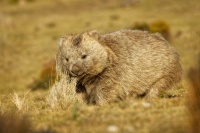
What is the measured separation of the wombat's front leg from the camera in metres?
8.45

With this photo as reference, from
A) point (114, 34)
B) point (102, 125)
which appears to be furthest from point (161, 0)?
point (102, 125)

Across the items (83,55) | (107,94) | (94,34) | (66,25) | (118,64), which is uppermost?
(94,34)

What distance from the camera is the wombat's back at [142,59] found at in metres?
8.69

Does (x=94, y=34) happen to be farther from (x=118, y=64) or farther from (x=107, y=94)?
(x=107, y=94)

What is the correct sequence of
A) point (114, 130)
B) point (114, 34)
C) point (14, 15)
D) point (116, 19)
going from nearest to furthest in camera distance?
point (114, 130)
point (114, 34)
point (116, 19)
point (14, 15)

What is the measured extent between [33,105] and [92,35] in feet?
6.08

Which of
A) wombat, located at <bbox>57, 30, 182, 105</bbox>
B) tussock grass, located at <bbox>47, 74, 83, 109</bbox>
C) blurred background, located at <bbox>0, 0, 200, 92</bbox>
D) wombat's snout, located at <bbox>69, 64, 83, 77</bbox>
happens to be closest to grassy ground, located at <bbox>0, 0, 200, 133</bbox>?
blurred background, located at <bbox>0, 0, 200, 92</bbox>

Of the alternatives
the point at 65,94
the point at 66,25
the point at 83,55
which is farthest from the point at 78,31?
the point at 83,55

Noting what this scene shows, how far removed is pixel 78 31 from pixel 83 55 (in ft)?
75.8

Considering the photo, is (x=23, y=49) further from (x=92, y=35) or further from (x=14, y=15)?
(x=92, y=35)

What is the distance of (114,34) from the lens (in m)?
9.10

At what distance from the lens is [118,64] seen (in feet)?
28.3

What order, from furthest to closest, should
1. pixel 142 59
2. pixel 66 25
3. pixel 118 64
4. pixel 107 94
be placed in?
pixel 66 25, pixel 142 59, pixel 118 64, pixel 107 94

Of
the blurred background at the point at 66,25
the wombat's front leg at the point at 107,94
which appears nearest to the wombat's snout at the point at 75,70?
the wombat's front leg at the point at 107,94
